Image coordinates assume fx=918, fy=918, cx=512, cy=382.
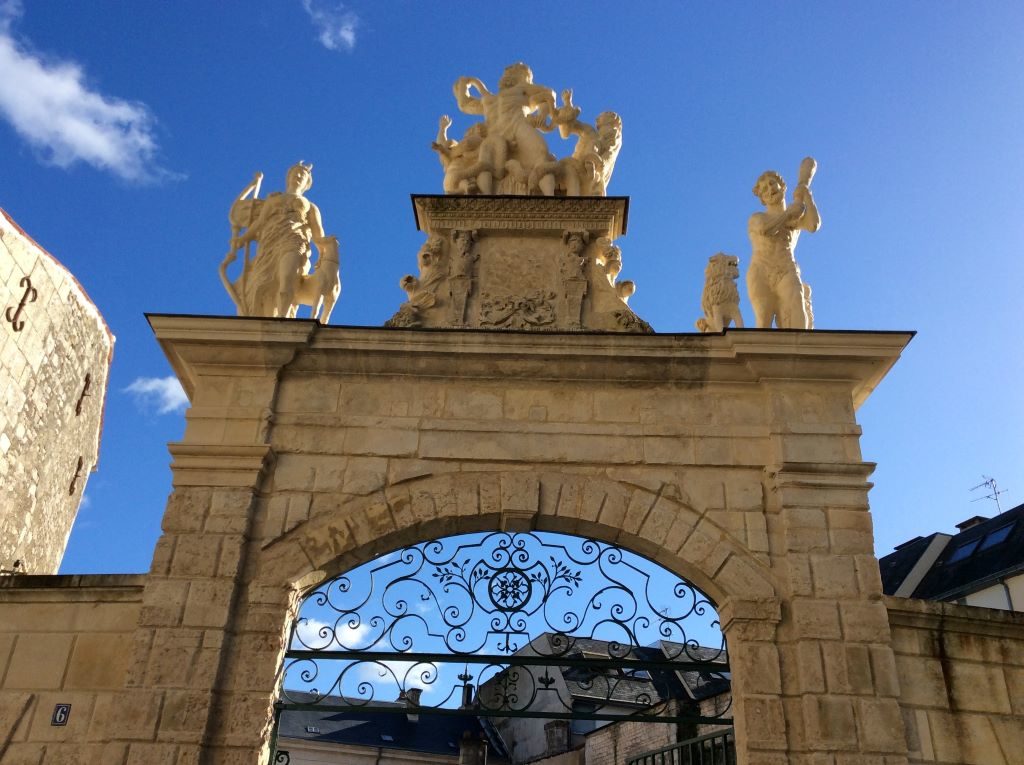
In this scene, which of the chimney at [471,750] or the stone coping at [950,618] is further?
the chimney at [471,750]

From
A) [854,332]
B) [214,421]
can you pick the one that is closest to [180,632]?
[214,421]

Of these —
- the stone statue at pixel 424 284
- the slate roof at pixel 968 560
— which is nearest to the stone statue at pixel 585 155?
the stone statue at pixel 424 284

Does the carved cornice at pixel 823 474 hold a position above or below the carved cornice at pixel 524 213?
below

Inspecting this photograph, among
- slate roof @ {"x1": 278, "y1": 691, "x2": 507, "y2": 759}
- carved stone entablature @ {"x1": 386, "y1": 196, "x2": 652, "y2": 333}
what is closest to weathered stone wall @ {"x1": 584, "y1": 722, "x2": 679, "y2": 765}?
slate roof @ {"x1": 278, "y1": 691, "x2": 507, "y2": 759}

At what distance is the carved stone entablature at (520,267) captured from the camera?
6.68 m

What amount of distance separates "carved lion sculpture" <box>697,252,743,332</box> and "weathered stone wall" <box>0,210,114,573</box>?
5.75 metres

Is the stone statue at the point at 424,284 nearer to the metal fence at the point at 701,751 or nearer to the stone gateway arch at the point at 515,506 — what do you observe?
the stone gateway arch at the point at 515,506

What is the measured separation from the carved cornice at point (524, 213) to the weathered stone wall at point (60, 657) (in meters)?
3.49

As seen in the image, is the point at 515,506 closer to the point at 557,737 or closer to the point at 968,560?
the point at 557,737

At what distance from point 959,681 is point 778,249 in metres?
A: 3.22

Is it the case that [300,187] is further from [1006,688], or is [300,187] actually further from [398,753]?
[398,753]

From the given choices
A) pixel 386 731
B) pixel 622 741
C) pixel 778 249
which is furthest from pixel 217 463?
pixel 386 731

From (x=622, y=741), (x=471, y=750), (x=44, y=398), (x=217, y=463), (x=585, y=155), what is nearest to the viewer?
(x=217, y=463)

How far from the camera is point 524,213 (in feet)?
23.6
